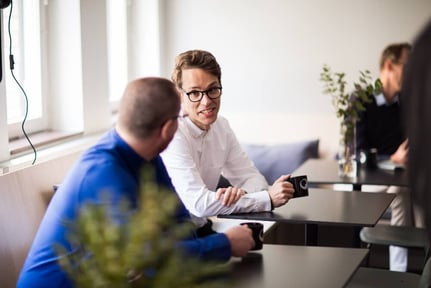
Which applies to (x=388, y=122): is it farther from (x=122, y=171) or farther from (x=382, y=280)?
(x=122, y=171)

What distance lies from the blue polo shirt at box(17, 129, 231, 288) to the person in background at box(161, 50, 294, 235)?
0.62m

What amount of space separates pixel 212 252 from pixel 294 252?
0.42m

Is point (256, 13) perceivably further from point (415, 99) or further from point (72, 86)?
point (415, 99)

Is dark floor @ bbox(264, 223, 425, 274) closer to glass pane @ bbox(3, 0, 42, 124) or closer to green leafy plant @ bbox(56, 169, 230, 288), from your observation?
glass pane @ bbox(3, 0, 42, 124)

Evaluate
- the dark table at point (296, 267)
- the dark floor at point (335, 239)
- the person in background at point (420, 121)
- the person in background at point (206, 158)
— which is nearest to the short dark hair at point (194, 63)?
the person in background at point (206, 158)

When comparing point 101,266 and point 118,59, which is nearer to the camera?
point 101,266

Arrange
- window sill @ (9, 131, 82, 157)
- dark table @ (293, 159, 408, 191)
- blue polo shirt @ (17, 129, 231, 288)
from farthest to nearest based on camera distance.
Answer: window sill @ (9, 131, 82, 157) → dark table @ (293, 159, 408, 191) → blue polo shirt @ (17, 129, 231, 288)

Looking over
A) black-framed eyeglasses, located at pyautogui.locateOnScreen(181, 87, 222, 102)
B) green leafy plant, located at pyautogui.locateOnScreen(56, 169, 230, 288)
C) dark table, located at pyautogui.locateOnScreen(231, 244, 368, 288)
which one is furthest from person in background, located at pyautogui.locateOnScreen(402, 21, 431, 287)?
black-framed eyeglasses, located at pyautogui.locateOnScreen(181, 87, 222, 102)

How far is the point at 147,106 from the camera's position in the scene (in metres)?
2.55

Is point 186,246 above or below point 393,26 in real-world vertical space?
below

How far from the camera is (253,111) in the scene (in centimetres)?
639

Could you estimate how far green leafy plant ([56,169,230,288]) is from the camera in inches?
52.0

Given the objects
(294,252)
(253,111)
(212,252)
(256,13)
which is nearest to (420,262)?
(253,111)

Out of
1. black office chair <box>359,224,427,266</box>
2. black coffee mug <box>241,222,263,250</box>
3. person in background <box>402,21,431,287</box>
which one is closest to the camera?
person in background <box>402,21,431,287</box>
